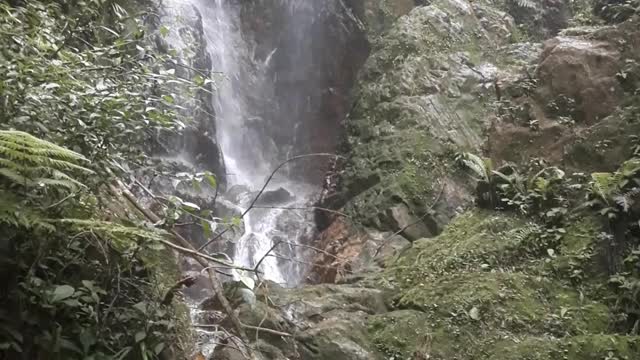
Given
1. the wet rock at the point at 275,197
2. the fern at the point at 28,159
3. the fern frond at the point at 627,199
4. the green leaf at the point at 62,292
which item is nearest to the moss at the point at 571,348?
the fern frond at the point at 627,199

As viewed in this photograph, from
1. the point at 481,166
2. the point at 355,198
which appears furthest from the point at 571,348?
the point at 355,198

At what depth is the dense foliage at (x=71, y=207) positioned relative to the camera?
2453 mm

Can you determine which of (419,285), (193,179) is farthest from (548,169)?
(193,179)

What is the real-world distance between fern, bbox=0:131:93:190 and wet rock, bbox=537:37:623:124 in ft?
20.3

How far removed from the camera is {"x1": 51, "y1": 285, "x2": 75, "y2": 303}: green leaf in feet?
8.26

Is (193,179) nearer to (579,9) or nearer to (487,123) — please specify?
(487,123)

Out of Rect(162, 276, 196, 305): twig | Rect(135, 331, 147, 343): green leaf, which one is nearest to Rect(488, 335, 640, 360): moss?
Rect(162, 276, 196, 305): twig

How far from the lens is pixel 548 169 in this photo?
6113mm

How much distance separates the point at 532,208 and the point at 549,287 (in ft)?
3.44

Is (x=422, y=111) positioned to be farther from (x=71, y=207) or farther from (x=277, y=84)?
(x=71, y=207)

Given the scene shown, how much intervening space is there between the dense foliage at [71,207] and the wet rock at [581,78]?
A: 17.2 ft

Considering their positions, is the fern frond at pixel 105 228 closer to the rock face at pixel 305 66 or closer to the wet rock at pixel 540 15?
the rock face at pixel 305 66

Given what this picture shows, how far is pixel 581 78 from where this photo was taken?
6953 mm

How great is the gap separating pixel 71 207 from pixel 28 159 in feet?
1.42
